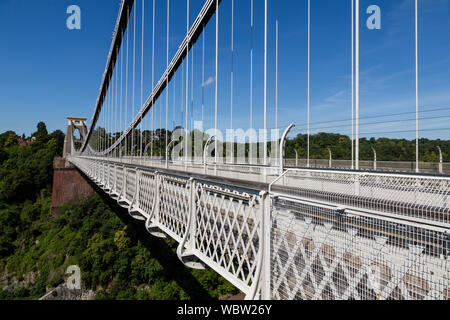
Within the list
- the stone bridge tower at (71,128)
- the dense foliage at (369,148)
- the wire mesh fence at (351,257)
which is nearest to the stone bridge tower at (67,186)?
the stone bridge tower at (71,128)

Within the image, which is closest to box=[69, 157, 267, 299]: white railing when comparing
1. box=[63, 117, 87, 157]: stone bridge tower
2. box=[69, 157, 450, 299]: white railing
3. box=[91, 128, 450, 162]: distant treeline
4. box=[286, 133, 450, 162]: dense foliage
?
box=[69, 157, 450, 299]: white railing

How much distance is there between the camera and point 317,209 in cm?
220

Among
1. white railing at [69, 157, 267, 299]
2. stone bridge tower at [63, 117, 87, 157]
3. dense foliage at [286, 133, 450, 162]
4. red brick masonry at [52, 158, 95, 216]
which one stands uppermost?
stone bridge tower at [63, 117, 87, 157]

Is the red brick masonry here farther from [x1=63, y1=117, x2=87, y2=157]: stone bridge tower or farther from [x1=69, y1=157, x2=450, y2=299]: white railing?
[x1=69, y1=157, x2=450, y2=299]: white railing

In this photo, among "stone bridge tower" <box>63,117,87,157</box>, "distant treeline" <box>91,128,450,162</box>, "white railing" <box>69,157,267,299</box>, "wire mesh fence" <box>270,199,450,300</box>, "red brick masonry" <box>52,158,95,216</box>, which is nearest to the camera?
"wire mesh fence" <box>270,199,450,300</box>

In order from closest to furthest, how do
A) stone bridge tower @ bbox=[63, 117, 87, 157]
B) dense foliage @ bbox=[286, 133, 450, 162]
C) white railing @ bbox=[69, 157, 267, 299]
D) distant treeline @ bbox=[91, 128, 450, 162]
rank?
1. white railing @ bbox=[69, 157, 267, 299]
2. dense foliage @ bbox=[286, 133, 450, 162]
3. distant treeline @ bbox=[91, 128, 450, 162]
4. stone bridge tower @ bbox=[63, 117, 87, 157]

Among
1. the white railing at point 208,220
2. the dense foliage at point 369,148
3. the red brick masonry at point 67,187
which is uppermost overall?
the dense foliage at point 369,148

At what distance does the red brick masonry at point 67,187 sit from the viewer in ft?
95.0

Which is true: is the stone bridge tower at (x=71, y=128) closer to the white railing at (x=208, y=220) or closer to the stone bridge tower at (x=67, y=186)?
the stone bridge tower at (x=67, y=186)

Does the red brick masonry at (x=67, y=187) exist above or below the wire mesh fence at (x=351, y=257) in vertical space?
below

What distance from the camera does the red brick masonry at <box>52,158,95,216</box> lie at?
28953 millimetres

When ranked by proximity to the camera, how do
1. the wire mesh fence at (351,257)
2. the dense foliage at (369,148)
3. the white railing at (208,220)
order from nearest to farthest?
the wire mesh fence at (351,257) < the white railing at (208,220) < the dense foliage at (369,148)

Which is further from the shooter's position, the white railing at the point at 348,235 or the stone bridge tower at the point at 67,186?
the stone bridge tower at the point at 67,186

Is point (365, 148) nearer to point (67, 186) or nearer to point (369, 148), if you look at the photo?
point (369, 148)
